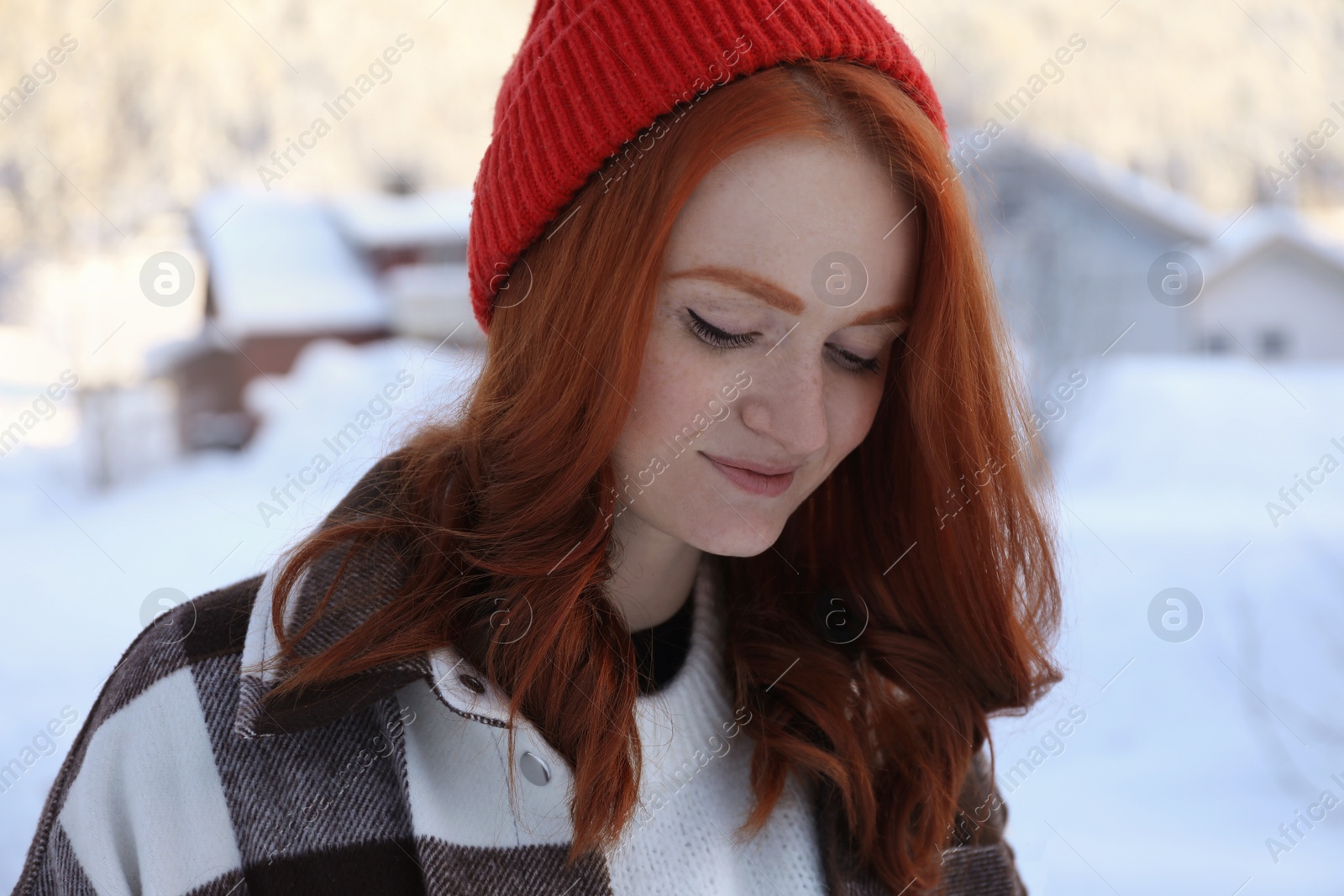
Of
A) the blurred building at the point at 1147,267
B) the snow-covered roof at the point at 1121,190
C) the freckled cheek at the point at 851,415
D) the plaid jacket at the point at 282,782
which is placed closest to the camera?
the plaid jacket at the point at 282,782

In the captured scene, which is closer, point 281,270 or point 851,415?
point 851,415

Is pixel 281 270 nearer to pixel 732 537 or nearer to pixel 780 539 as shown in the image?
pixel 780 539

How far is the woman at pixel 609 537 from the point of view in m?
1.14

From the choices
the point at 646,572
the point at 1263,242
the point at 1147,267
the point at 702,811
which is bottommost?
the point at 1263,242

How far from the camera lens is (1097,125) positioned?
1070 centimetres

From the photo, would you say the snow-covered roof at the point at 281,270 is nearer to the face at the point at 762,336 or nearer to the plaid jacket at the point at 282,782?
the plaid jacket at the point at 282,782

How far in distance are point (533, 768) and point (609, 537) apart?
318 millimetres

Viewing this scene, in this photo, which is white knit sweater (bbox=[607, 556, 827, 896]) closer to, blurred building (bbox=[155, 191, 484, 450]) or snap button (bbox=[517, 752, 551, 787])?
snap button (bbox=[517, 752, 551, 787])

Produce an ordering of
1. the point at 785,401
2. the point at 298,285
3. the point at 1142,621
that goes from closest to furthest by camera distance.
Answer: the point at 785,401, the point at 1142,621, the point at 298,285

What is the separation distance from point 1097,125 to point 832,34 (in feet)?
35.7

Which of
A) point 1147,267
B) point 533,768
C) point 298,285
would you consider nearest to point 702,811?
point 533,768

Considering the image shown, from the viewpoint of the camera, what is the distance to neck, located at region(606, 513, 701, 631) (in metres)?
1.43

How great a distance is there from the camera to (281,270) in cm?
1204

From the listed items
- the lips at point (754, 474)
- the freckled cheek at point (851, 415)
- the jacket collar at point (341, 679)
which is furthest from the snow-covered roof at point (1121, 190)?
the jacket collar at point (341, 679)
